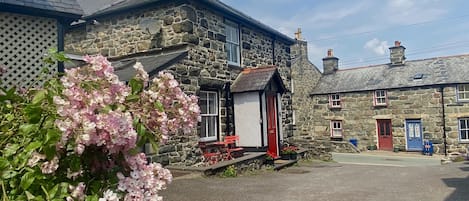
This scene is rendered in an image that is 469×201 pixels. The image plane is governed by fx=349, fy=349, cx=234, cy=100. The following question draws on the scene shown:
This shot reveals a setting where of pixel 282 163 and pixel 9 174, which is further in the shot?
pixel 282 163

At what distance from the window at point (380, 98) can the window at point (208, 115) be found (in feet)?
56.9

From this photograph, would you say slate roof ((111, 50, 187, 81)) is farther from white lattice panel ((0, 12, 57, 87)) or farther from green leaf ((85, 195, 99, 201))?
green leaf ((85, 195, 99, 201))

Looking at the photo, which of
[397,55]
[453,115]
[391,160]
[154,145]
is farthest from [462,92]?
[154,145]

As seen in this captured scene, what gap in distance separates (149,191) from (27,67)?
19.6ft

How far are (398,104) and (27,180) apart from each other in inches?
1028

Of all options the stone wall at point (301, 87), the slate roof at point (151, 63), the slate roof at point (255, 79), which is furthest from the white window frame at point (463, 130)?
the slate roof at point (151, 63)

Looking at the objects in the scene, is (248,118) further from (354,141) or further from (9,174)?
(354,141)

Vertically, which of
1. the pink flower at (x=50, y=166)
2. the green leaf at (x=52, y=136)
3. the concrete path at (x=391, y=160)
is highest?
the green leaf at (x=52, y=136)

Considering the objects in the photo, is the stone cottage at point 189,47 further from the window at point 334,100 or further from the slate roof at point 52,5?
the window at point 334,100

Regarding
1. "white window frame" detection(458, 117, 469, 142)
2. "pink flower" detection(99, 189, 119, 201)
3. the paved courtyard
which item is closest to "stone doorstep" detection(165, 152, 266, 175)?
the paved courtyard

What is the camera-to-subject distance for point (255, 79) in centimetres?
1267

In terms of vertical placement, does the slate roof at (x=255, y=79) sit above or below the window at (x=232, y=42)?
below

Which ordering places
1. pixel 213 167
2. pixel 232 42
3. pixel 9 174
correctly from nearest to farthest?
1. pixel 9 174
2. pixel 213 167
3. pixel 232 42

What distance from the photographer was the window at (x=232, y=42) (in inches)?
514
